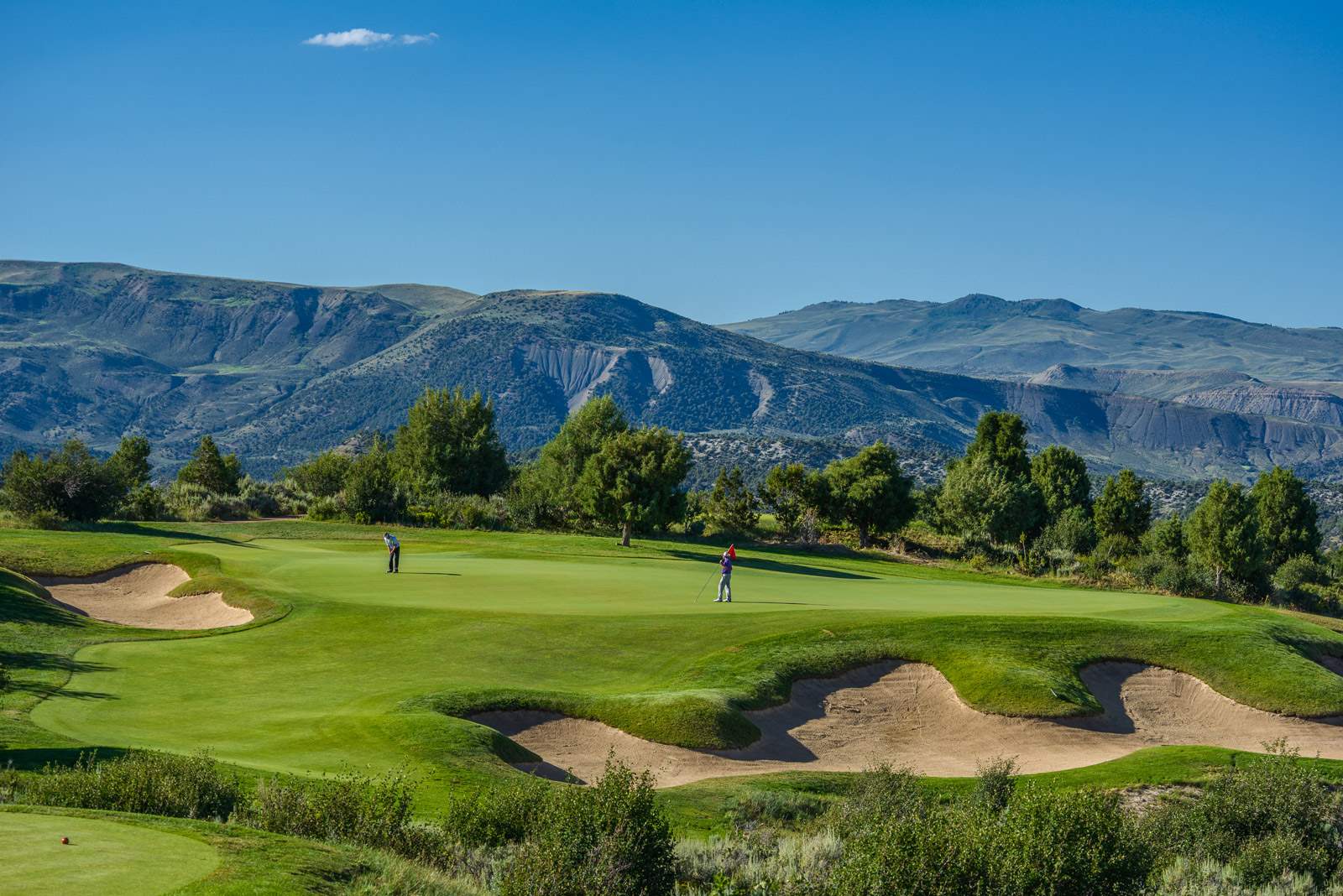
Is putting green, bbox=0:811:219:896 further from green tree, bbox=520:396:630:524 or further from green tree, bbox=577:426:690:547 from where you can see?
green tree, bbox=520:396:630:524

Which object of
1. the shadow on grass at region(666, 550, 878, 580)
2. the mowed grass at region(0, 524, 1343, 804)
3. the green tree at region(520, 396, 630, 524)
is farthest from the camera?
the green tree at region(520, 396, 630, 524)

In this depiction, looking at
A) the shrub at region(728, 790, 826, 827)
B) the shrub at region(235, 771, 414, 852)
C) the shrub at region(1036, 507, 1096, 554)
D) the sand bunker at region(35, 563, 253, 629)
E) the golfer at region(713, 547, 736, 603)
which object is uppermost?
the shrub at region(1036, 507, 1096, 554)

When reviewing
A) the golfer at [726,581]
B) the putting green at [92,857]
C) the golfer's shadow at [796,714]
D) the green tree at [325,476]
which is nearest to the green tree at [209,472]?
the green tree at [325,476]

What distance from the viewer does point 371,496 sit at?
55406mm

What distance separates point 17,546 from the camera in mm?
35438

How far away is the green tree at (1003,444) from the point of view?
72312mm

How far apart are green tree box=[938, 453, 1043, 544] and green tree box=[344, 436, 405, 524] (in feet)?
92.3

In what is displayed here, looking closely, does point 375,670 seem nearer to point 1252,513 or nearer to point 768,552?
point 768,552

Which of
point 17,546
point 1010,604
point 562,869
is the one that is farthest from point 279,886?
point 17,546

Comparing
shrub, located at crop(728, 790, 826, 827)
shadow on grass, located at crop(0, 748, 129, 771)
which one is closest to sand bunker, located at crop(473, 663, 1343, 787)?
shrub, located at crop(728, 790, 826, 827)

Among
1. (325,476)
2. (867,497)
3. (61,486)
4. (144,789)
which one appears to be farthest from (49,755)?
(325,476)

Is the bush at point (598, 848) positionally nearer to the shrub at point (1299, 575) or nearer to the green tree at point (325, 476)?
the green tree at point (325, 476)

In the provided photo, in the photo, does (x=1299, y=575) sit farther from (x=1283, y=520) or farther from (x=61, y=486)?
(x=61, y=486)

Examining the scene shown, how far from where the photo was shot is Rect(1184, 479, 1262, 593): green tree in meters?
56.6
